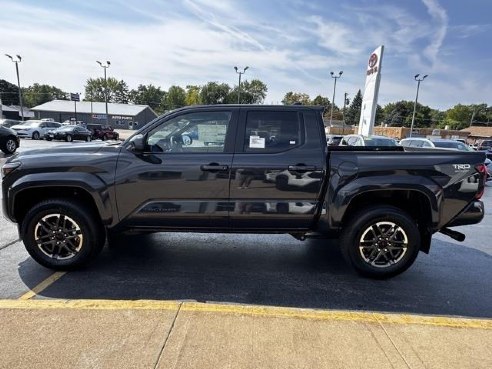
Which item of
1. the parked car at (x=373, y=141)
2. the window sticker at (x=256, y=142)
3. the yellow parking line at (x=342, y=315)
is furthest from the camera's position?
the parked car at (x=373, y=141)

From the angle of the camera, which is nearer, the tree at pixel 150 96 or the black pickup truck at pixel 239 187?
the black pickup truck at pixel 239 187

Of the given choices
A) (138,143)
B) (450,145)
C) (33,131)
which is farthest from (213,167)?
(33,131)

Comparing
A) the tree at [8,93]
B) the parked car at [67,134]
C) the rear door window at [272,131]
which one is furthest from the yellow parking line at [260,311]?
the tree at [8,93]

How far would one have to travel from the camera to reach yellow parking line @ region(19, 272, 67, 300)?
339 cm

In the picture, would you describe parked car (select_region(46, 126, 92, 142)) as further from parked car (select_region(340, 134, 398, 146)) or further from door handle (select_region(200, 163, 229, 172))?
door handle (select_region(200, 163, 229, 172))

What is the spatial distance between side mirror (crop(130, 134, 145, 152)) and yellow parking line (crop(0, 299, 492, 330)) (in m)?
1.56

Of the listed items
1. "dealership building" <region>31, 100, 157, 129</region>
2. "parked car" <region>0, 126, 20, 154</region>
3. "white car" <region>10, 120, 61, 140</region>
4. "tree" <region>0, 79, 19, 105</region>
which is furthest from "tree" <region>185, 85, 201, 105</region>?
"parked car" <region>0, 126, 20, 154</region>

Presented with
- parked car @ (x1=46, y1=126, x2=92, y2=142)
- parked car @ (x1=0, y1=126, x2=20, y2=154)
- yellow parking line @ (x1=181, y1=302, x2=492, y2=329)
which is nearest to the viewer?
yellow parking line @ (x1=181, y1=302, x2=492, y2=329)

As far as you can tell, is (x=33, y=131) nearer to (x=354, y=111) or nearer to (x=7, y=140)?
(x=7, y=140)

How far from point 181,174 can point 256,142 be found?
0.90 m

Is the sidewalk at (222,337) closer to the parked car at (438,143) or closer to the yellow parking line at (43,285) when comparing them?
the yellow parking line at (43,285)

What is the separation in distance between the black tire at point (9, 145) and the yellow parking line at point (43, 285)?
48.6 ft

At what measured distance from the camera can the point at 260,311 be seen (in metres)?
3.14

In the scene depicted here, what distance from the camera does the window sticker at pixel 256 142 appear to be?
13.0 ft
